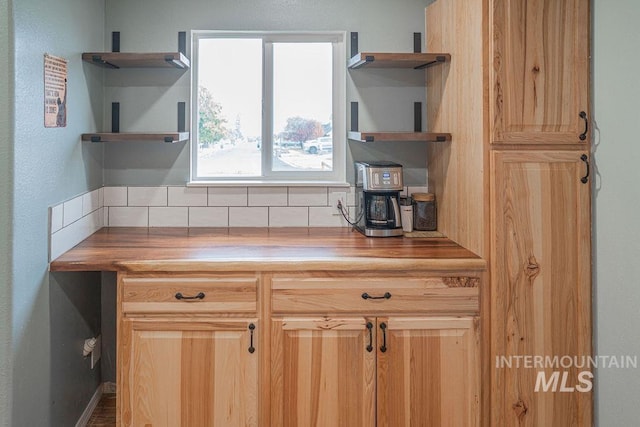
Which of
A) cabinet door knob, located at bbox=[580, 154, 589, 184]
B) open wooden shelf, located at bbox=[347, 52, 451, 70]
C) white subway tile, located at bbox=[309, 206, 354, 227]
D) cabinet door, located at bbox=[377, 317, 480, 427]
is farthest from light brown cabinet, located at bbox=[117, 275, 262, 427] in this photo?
cabinet door knob, located at bbox=[580, 154, 589, 184]

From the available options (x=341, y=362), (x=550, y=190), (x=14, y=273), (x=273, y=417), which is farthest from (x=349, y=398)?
(x=14, y=273)

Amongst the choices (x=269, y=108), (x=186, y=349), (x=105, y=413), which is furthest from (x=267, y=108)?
(x=105, y=413)

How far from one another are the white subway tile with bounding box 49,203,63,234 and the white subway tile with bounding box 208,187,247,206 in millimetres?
833

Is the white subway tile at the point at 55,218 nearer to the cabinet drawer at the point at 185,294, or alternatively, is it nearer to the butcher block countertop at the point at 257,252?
the butcher block countertop at the point at 257,252

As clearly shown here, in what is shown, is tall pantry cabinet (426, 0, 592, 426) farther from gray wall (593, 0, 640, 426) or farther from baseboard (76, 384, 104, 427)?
baseboard (76, 384, 104, 427)

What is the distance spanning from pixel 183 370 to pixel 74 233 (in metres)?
0.78

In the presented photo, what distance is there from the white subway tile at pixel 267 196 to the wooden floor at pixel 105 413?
1.21 meters

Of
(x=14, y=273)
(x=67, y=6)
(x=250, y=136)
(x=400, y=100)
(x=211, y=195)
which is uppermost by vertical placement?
(x=67, y=6)

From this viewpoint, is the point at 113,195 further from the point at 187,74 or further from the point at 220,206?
the point at 187,74

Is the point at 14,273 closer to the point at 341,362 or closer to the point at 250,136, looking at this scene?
the point at 341,362

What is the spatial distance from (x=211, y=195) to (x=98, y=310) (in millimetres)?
804

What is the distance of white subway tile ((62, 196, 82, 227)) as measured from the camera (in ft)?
7.56

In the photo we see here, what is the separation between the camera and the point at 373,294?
218 cm

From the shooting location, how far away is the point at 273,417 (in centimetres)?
219
